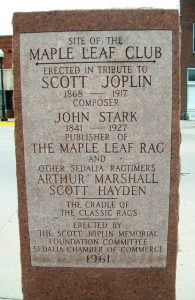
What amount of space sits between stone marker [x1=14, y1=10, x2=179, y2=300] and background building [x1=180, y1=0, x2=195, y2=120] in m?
25.1

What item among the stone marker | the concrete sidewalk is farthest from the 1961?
the concrete sidewalk

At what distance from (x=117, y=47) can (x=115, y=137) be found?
0.60m

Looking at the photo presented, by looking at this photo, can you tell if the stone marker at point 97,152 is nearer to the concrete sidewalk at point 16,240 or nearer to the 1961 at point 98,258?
the 1961 at point 98,258

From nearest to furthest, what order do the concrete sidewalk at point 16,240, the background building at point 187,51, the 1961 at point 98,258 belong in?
the 1961 at point 98,258 < the concrete sidewalk at point 16,240 < the background building at point 187,51

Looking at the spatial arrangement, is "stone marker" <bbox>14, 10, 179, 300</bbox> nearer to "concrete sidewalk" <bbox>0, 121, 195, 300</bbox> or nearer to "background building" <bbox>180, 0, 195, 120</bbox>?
"concrete sidewalk" <bbox>0, 121, 195, 300</bbox>

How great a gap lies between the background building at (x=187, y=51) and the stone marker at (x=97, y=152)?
25051 mm

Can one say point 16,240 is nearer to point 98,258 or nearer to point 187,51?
point 98,258

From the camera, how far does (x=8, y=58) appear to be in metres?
31.4

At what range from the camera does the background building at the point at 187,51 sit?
27734mm

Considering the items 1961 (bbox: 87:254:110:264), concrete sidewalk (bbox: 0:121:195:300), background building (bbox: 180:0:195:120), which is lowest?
concrete sidewalk (bbox: 0:121:195:300)

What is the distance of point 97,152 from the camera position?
3.23m

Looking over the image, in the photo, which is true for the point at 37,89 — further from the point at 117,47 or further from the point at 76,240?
the point at 76,240

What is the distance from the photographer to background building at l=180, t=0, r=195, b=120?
91.0 ft

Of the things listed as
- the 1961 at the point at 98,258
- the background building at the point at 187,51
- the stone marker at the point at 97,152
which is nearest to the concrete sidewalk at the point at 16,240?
the stone marker at the point at 97,152
